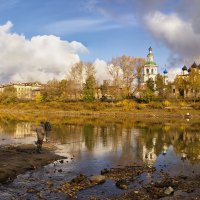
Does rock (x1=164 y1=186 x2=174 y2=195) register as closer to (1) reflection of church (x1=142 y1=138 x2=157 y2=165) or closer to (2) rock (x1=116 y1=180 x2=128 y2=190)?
(2) rock (x1=116 y1=180 x2=128 y2=190)

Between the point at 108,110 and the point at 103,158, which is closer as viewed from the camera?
the point at 103,158

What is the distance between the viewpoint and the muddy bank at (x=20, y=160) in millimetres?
21406

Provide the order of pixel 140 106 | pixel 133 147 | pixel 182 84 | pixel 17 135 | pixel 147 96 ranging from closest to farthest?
pixel 133 147 < pixel 17 135 < pixel 140 106 < pixel 147 96 < pixel 182 84

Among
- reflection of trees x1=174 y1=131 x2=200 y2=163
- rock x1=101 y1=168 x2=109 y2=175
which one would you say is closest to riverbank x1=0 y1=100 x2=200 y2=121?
reflection of trees x1=174 y1=131 x2=200 y2=163

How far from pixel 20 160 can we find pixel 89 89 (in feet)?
285

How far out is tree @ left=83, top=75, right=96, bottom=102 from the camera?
110 m

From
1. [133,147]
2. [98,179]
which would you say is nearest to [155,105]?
[133,147]

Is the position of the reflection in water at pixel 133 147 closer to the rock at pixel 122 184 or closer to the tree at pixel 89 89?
the rock at pixel 122 184

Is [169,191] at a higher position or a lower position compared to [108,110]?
lower

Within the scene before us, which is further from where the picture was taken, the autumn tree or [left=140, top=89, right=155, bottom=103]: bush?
the autumn tree

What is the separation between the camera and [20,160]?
24.9 meters

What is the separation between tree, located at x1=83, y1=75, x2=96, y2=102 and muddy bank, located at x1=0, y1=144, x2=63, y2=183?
258 ft

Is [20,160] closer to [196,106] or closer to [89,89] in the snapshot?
[196,106]

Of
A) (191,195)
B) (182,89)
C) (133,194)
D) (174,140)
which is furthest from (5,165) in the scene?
(182,89)
